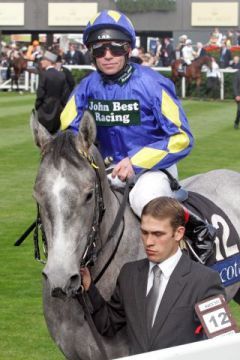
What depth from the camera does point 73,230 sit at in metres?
4.78

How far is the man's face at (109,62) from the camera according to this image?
558cm

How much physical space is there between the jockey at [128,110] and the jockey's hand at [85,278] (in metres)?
0.77

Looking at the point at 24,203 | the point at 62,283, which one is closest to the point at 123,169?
the point at 62,283

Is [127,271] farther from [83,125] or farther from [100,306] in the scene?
[83,125]

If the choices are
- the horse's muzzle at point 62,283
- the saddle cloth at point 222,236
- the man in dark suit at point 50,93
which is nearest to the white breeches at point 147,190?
the saddle cloth at point 222,236

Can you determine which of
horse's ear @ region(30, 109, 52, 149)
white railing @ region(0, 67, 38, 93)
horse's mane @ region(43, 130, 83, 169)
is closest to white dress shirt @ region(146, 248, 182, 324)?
horse's mane @ region(43, 130, 83, 169)

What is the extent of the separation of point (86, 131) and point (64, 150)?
0.14m

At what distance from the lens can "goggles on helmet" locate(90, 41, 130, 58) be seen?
5.59 meters

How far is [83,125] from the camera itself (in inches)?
195

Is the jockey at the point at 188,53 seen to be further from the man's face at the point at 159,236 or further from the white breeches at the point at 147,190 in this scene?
the man's face at the point at 159,236

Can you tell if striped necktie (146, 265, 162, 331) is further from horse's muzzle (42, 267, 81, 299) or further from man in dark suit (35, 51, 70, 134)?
man in dark suit (35, 51, 70, 134)

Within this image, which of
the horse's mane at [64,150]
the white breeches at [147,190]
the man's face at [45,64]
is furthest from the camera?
the man's face at [45,64]

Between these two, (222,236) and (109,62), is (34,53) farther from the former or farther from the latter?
(109,62)

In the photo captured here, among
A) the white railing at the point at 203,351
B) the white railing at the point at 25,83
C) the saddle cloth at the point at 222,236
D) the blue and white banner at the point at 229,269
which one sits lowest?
the white railing at the point at 25,83
